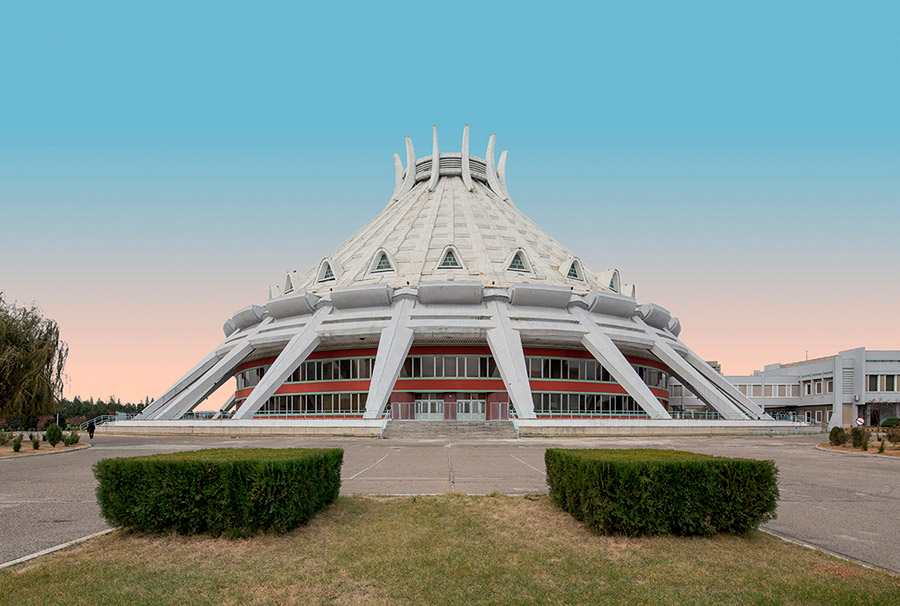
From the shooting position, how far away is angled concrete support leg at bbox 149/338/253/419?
46213 millimetres

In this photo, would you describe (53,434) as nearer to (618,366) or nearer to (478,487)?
(478,487)

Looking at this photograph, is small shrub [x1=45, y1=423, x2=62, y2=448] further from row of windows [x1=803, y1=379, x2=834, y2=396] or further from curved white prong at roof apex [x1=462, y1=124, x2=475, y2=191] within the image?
row of windows [x1=803, y1=379, x2=834, y2=396]

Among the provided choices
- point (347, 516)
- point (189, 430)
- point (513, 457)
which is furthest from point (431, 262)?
point (347, 516)

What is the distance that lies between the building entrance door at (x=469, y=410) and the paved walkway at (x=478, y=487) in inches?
812

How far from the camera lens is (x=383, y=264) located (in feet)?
176

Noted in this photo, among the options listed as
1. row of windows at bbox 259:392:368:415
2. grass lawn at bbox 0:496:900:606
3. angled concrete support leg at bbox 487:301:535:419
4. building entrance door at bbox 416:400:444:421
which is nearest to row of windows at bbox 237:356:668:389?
row of windows at bbox 259:392:368:415

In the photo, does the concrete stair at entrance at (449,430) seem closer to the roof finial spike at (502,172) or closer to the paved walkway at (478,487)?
the paved walkway at (478,487)

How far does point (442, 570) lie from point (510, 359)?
35373mm

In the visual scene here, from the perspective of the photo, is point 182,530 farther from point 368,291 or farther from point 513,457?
point 368,291

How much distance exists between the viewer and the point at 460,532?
8766mm

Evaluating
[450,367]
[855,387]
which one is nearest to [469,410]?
[450,367]

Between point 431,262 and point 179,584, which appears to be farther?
point 431,262

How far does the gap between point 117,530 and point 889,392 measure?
75.1 metres

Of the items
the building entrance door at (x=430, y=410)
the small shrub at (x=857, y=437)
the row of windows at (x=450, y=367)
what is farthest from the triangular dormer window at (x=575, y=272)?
the small shrub at (x=857, y=437)
